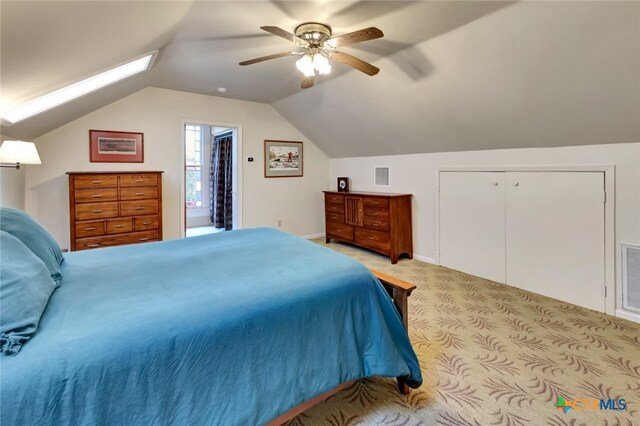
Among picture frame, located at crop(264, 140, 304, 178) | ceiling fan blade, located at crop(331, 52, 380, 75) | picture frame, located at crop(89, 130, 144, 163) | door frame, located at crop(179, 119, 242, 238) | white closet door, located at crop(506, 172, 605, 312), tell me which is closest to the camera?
ceiling fan blade, located at crop(331, 52, 380, 75)

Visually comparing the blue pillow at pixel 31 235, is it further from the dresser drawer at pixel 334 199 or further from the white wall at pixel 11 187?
the dresser drawer at pixel 334 199

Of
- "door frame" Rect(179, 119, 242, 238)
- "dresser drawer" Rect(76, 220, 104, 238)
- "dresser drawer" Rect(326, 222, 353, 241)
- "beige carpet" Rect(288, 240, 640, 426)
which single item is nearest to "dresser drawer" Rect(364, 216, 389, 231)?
"dresser drawer" Rect(326, 222, 353, 241)

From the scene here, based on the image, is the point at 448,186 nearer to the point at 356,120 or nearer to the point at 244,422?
the point at 356,120

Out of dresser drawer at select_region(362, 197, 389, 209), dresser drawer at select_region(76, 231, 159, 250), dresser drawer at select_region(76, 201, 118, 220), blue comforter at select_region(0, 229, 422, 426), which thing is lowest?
blue comforter at select_region(0, 229, 422, 426)

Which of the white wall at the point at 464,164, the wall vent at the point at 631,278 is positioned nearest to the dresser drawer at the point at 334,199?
the white wall at the point at 464,164

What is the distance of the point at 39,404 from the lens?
96 centimetres

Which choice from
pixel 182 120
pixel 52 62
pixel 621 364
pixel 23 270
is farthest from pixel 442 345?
pixel 182 120

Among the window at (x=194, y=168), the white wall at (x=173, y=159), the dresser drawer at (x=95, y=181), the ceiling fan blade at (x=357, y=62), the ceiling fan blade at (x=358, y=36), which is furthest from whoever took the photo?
the window at (x=194, y=168)

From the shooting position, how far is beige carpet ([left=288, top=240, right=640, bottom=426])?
173cm

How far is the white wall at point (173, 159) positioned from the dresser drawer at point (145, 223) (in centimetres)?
66

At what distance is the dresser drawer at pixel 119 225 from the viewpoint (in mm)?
3702

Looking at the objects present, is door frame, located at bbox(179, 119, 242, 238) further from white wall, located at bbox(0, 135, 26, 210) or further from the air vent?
the air vent

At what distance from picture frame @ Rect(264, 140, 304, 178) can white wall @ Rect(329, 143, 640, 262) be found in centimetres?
78

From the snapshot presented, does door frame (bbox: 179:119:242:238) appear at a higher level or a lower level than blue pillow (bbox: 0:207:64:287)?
higher
